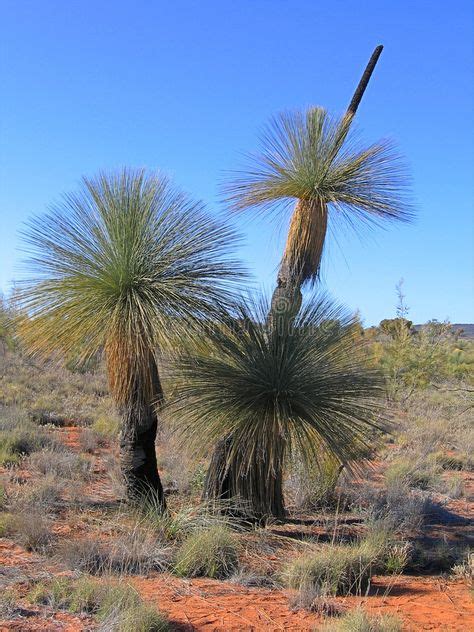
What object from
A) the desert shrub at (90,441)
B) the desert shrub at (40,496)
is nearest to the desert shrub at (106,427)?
the desert shrub at (90,441)

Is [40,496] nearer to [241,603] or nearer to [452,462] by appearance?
[241,603]

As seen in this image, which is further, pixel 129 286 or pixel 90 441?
pixel 90 441

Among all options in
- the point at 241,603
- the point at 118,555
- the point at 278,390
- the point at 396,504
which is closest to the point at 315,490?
the point at 396,504

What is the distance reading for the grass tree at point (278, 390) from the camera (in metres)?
6.42

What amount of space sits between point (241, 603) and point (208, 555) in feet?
2.60

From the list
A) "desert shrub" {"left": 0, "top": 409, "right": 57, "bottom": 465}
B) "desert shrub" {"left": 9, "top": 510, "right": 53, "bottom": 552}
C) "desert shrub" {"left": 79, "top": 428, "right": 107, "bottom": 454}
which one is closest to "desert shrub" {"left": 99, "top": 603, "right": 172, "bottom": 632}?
"desert shrub" {"left": 9, "top": 510, "right": 53, "bottom": 552}

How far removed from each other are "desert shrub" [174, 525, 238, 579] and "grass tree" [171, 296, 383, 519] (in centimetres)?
80

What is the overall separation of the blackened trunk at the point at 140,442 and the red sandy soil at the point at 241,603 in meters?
1.49

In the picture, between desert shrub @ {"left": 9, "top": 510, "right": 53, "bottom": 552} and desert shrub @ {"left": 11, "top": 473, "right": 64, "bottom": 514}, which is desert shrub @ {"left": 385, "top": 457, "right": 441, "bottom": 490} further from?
desert shrub @ {"left": 9, "top": 510, "right": 53, "bottom": 552}

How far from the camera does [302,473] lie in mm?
7426

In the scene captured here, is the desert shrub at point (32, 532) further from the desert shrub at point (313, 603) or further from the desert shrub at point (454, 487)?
the desert shrub at point (454, 487)

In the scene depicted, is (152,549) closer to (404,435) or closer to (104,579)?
(104,579)

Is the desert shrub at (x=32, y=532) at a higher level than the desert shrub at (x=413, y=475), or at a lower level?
lower

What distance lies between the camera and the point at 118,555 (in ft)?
19.3
